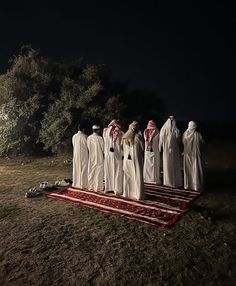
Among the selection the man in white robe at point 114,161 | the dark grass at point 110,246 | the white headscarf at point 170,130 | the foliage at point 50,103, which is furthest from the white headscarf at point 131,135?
the foliage at point 50,103

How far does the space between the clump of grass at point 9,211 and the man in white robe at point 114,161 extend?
2522mm

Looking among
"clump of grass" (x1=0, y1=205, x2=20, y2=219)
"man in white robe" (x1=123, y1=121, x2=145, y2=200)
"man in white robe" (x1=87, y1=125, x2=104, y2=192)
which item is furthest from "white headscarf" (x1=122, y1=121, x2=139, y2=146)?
"clump of grass" (x1=0, y1=205, x2=20, y2=219)

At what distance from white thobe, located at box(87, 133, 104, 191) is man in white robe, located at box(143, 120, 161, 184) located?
5.34 feet

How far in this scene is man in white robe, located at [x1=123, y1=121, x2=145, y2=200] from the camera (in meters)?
7.74

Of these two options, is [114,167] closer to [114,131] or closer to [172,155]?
[114,131]

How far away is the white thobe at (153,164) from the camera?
9.32 m

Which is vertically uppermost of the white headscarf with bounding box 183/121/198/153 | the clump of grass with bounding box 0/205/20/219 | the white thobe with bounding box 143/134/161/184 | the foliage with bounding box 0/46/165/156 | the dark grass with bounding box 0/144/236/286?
the foliage with bounding box 0/46/165/156

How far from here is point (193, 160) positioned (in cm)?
859

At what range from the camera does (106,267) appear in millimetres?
4727

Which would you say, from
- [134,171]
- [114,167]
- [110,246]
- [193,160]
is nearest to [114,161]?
[114,167]

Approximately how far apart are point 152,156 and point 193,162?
53.8 inches

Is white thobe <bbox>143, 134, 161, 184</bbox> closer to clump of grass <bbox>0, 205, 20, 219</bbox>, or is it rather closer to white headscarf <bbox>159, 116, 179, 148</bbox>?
white headscarf <bbox>159, 116, 179, 148</bbox>

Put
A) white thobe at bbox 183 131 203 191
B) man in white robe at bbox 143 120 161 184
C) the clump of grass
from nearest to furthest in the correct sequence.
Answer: the clump of grass < white thobe at bbox 183 131 203 191 < man in white robe at bbox 143 120 161 184

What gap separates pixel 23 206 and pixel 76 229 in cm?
228
